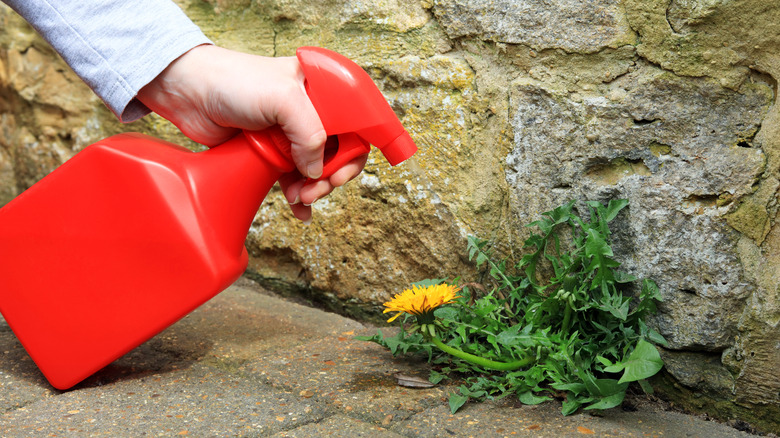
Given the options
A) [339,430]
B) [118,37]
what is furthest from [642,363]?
[118,37]

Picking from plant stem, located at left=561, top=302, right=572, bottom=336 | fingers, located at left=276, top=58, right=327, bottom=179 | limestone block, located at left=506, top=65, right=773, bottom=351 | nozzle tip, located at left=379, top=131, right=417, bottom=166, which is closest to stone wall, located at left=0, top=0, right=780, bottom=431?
limestone block, located at left=506, top=65, right=773, bottom=351

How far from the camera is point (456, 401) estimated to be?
0.94m

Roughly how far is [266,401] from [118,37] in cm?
56

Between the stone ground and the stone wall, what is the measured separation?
0.17 metres

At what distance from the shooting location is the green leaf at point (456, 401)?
3.07 ft

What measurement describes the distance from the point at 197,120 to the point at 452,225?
0.48 m

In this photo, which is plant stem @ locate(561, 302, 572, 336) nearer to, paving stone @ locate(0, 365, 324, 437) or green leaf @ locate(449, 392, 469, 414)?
green leaf @ locate(449, 392, 469, 414)

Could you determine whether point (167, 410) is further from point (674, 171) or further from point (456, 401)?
point (674, 171)

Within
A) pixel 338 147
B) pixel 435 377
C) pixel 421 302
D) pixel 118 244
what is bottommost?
pixel 435 377

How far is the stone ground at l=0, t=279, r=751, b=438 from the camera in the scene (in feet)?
2.90

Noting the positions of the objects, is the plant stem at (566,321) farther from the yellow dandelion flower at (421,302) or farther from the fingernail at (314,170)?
the fingernail at (314,170)

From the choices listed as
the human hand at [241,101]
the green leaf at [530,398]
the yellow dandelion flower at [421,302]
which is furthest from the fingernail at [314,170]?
the green leaf at [530,398]

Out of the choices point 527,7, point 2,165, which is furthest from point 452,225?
point 2,165

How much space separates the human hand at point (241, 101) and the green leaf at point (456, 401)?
35 cm
